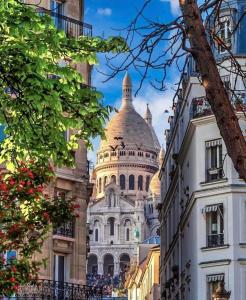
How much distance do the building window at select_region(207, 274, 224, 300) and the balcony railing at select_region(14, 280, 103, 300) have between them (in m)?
5.01

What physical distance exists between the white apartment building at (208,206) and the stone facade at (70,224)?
509 cm

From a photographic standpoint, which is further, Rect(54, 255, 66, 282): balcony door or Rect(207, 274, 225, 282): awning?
Rect(207, 274, 225, 282): awning

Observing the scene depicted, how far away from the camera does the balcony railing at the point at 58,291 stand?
36875 millimetres

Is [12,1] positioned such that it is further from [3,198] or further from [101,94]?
[3,198]

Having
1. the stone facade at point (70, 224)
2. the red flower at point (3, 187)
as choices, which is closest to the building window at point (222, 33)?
the red flower at point (3, 187)

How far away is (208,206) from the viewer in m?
42.8

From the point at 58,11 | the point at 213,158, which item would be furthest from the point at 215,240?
the point at 58,11

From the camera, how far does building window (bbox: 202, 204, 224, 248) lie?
42188 mm

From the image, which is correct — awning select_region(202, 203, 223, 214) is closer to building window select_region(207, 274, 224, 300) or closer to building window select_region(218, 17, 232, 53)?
building window select_region(207, 274, 224, 300)

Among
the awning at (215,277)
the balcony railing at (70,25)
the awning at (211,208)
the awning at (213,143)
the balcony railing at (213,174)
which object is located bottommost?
the awning at (215,277)

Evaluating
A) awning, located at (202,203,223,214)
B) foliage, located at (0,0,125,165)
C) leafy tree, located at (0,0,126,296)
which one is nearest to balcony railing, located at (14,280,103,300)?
awning, located at (202,203,223,214)

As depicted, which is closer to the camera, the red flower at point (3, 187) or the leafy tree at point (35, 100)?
the leafy tree at point (35, 100)

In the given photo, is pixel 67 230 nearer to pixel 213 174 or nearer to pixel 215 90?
pixel 213 174

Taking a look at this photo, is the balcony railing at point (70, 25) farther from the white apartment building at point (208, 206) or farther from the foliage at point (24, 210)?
the foliage at point (24, 210)
